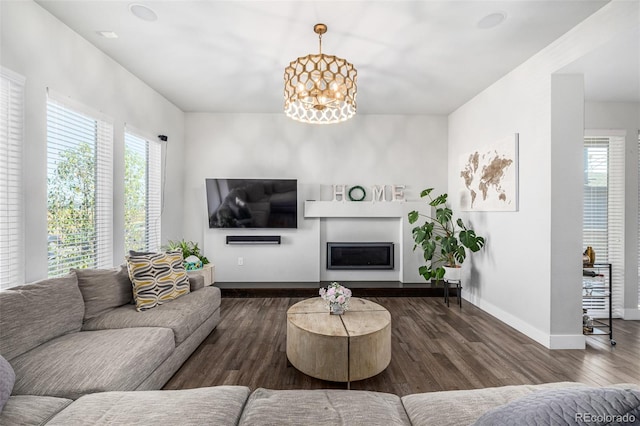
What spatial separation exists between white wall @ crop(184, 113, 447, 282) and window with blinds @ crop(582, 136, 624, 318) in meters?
1.99

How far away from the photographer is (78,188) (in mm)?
2875

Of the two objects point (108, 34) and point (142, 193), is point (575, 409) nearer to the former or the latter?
point (108, 34)

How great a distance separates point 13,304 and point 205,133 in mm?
3838

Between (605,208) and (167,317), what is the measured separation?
5175mm

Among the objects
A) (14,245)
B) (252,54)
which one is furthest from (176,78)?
(14,245)

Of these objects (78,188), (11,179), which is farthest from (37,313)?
(78,188)

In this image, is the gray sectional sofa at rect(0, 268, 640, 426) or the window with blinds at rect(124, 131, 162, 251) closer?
the gray sectional sofa at rect(0, 268, 640, 426)

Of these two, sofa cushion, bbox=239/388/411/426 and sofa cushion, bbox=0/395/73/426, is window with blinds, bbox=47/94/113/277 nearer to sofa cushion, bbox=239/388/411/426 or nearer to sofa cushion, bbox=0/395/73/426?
sofa cushion, bbox=0/395/73/426

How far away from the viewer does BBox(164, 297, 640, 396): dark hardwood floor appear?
2.36 meters

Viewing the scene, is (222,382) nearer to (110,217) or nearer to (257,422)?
(257,422)

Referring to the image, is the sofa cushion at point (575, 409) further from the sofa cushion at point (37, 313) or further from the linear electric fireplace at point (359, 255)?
→ the linear electric fireplace at point (359, 255)

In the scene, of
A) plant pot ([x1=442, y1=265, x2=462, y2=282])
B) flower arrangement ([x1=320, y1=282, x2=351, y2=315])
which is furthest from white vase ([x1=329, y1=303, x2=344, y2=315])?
plant pot ([x1=442, y1=265, x2=462, y2=282])

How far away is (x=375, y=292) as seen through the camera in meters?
4.70

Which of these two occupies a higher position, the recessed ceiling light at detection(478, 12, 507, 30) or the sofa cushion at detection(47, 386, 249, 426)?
the recessed ceiling light at detection(478, 12, 507, 30)
